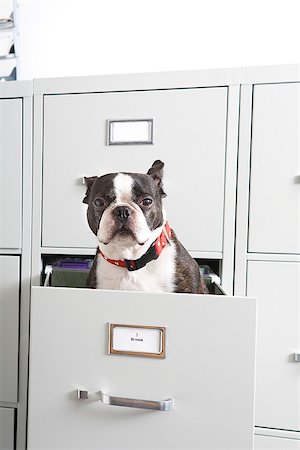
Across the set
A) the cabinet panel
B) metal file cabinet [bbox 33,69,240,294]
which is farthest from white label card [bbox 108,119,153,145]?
the cabinet panel

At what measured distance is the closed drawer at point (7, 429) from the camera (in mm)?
780

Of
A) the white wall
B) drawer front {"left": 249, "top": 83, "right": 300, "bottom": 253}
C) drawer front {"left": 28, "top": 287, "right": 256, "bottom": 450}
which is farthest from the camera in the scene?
the white wall

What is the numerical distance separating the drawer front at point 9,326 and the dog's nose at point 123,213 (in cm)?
34

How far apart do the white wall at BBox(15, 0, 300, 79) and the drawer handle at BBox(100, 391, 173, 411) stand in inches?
36.0

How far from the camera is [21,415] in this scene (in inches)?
30.7

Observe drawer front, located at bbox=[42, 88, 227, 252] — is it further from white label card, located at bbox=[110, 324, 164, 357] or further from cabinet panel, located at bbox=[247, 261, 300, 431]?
white label card, located at bbox=[110, 324, 164, 357]

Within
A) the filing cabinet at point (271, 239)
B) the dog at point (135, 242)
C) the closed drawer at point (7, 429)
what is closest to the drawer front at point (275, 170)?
the filing cabinet at point (271, 239)

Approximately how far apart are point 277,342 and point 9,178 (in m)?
0.72

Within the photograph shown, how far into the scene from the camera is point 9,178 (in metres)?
0.78

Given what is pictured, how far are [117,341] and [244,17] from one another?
1.00 meters

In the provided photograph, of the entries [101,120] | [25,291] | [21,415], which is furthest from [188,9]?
[21,415]

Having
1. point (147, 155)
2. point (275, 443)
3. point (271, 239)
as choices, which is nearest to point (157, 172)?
point (147, 155)

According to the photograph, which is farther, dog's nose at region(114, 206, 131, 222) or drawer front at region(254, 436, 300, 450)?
drawer front at region(254, 436, 300, 450)

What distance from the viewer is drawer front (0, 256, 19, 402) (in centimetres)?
78
